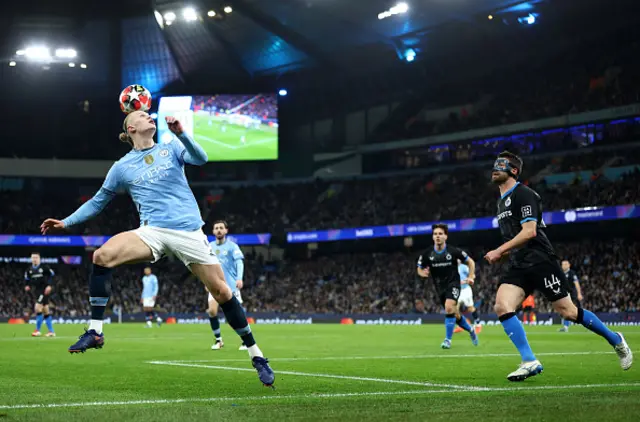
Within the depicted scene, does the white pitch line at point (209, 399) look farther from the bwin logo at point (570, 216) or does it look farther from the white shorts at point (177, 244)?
the bwin logo at point (570, 216)

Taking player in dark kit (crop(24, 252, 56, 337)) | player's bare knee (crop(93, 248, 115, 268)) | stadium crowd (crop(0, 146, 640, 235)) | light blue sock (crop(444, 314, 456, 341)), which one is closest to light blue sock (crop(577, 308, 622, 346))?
player's bare knee (crop(93, 248, 115, 268))

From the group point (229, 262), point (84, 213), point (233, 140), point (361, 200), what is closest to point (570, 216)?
point (361, 200)

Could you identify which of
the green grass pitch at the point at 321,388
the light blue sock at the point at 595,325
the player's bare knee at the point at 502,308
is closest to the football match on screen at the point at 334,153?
the green grass pitch at the point at 321,388

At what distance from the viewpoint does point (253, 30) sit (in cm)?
5016

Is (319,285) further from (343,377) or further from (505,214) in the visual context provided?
(505,214)

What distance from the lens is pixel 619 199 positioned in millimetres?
44000

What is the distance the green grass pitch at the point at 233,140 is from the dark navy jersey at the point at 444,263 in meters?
38.4

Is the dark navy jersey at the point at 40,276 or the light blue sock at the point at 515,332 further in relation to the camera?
the dark navy jersey at the point at 40,276

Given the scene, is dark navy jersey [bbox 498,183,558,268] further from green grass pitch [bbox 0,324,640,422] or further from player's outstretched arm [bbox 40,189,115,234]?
player's outstretched arm [bbox 40,189,115,234]

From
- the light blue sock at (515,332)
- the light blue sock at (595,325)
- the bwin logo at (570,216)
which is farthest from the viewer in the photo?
the bwin logo at (570,216)

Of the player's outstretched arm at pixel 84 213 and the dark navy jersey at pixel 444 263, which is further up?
the player's outstretched arm at pixel 84 213

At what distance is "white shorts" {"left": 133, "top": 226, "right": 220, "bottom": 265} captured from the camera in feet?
28.3

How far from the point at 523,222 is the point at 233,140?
47962mm

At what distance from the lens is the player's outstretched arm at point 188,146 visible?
→ 8242 mm
